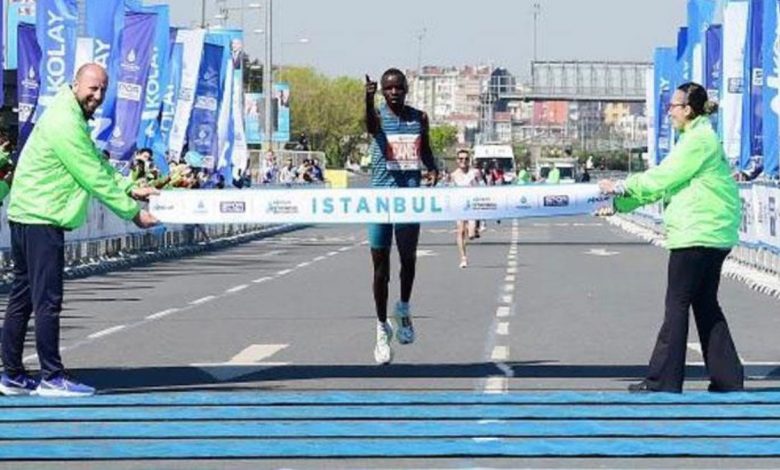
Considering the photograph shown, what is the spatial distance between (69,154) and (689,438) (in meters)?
4.15

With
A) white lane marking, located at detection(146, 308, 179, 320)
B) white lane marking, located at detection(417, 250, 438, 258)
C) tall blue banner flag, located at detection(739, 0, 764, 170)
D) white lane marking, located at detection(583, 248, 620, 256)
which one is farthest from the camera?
white lane marking, located at detection(583, 248, 620, 256)

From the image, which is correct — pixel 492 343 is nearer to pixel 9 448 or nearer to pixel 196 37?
pixel 9 448

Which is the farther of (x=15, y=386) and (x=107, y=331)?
(x=107, y=331)

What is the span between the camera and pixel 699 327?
1241 cm

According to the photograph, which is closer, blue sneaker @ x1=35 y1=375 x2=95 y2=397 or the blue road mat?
the blue road mat

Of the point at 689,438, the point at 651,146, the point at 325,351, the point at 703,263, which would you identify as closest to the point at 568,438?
the point at 689,438

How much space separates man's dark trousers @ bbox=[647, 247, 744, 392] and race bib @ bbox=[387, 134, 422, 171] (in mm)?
2478

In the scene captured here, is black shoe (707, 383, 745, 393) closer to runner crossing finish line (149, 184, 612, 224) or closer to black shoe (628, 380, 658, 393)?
black shoe (628, 380, 658, 393)

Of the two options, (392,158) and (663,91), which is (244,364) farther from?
(663,91)

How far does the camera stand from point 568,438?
34.0 ft

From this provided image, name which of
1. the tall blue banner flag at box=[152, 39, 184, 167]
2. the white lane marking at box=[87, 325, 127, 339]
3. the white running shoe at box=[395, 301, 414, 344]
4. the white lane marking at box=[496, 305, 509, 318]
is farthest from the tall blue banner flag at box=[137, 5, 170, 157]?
the white running shoe at box=[395, 301, 414, 344]

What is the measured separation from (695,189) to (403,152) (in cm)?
268

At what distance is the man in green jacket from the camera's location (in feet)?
39.7

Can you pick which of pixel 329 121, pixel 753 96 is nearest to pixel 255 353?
pixel 753 96
